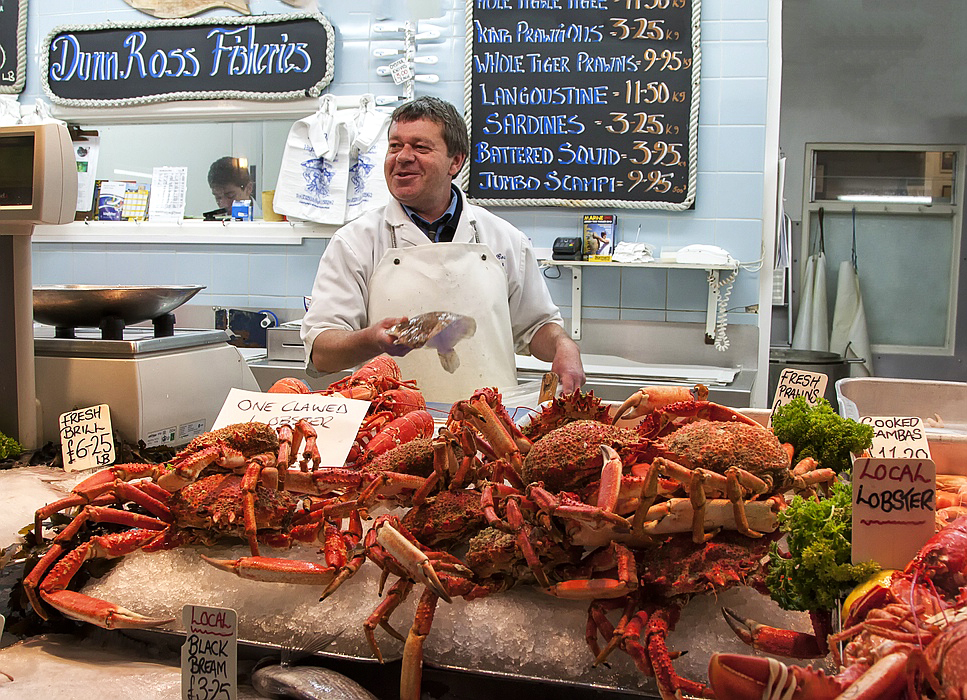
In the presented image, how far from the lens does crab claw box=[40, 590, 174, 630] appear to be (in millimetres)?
1062

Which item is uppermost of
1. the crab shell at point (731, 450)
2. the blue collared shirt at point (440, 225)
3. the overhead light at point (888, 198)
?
the overhead light at point (888, 198)

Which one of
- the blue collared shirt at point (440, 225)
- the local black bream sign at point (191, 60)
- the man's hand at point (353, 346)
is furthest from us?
the local black bream sign at point (191, 60)

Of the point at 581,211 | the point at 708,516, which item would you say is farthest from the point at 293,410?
the point at 581,211

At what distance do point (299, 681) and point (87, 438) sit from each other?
41.5 inches

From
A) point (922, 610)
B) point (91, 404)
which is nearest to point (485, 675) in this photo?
point (922, 610)

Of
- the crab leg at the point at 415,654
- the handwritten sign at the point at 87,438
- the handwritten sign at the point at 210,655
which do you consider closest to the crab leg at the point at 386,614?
the crab leg at the point at 415,654

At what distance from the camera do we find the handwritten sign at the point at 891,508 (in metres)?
0.91

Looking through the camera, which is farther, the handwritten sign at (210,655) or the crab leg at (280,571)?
the crab leg at (280,571)

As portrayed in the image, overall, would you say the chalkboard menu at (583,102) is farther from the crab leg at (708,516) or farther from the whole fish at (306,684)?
the whole fish at (306,684)

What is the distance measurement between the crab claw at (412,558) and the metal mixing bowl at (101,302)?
1.18m

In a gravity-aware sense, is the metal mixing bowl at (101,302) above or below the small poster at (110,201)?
below

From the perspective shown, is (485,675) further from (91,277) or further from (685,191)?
(91,277)

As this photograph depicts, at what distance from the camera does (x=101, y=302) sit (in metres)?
1.93

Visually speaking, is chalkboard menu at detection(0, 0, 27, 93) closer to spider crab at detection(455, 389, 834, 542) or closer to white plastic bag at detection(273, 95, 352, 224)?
white plastic bag at detection(273, 95, 352, 224)
